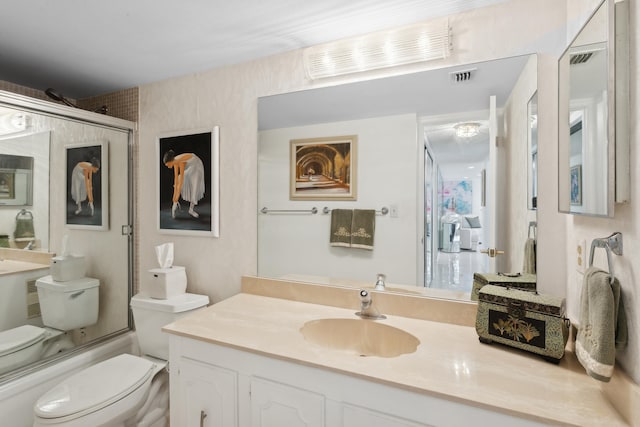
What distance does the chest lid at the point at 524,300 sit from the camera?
3.43 ft

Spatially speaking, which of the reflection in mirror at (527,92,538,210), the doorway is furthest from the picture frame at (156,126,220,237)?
the reflection in mirror at (527,92,538,210)

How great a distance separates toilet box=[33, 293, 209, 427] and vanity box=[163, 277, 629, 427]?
361 mm

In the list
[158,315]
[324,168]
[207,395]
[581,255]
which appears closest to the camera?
[581,255]

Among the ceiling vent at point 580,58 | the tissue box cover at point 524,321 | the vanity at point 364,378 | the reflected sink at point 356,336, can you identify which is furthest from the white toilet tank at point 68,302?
the ceiling vent at point 580,58

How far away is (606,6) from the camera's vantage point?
0.88 meters

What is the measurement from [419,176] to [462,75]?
19.0 inches

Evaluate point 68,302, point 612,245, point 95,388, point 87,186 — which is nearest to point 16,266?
point 68,302

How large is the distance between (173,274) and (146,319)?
317mm

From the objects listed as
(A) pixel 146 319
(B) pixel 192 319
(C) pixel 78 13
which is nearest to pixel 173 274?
(A) pixel 146 319

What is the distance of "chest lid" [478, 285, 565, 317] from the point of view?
105cm

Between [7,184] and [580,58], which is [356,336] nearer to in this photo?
[580,58]

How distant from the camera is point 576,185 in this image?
3.50 ft

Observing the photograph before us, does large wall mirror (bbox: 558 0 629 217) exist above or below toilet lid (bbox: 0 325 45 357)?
above

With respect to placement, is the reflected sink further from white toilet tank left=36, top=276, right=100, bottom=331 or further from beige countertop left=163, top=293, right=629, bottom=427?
white toilet tank left=36, top=276, right=100, bottom=331
